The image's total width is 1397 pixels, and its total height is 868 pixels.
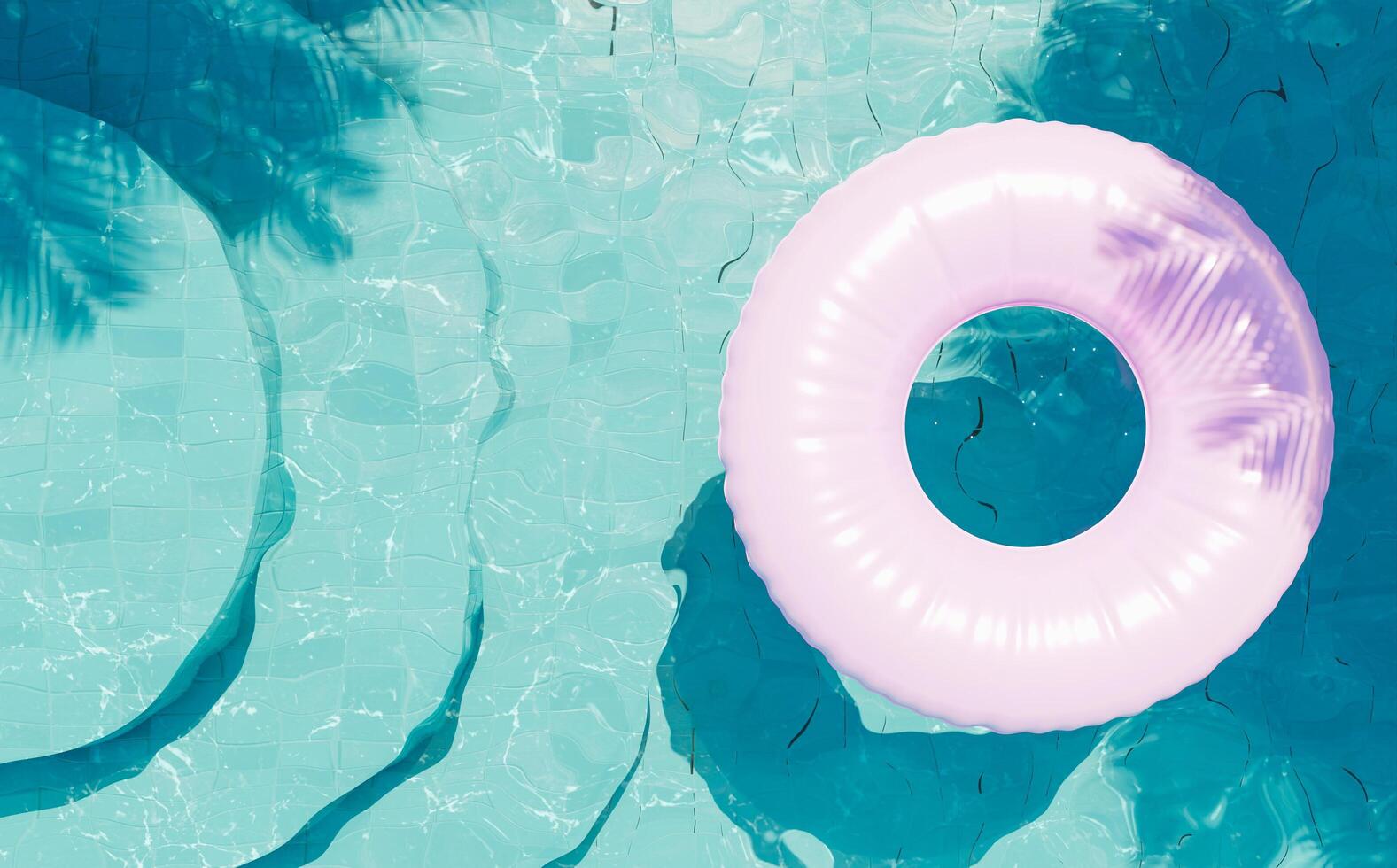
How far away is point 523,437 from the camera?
335 cm

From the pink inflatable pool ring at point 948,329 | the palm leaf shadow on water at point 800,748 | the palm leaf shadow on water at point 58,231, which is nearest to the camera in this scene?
the pink inflatable pool ring at point 948,329

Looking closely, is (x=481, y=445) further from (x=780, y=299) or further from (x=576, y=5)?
(x=576, y=5)

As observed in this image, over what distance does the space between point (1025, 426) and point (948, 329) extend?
1.02 meters

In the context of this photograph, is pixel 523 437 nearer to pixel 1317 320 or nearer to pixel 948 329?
pixel 948 329

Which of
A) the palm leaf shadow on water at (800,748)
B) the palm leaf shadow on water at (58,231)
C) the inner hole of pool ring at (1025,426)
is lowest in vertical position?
the palm leaf shadow on water at (800,748)

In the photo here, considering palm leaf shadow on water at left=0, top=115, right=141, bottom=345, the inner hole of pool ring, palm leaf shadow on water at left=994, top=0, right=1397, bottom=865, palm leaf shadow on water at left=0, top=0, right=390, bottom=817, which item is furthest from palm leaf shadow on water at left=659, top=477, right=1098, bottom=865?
palm leaf shadow on water at left=0, top=115, right=141, bottom=345

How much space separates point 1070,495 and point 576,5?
8.53 ft

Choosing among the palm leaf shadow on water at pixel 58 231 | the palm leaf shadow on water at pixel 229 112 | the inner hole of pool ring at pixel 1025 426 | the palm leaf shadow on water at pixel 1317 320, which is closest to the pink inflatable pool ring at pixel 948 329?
the inner hole of pool ring at pixel 1025 426

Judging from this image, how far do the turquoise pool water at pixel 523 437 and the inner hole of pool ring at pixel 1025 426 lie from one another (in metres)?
0.06

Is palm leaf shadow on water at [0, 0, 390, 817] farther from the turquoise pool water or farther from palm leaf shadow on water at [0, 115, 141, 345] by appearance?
palm leaf shadow on water at [0, 115, 141, 345]

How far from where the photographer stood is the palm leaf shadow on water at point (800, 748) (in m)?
3.40

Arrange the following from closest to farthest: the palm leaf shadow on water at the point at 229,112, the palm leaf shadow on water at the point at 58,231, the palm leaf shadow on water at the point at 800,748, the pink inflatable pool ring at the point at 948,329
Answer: the pink inflatable pool ring at the point at 948,329
the palm leaf shadow on water at the point at 58,231
the palm leaf shadow on water at the point at 229,112
the palm leaf shadow on water at the point at 800,748

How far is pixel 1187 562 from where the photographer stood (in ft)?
8.16

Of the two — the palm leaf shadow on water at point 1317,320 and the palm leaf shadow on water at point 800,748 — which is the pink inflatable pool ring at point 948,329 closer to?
the palm leaf shadow on water at point 800,748
